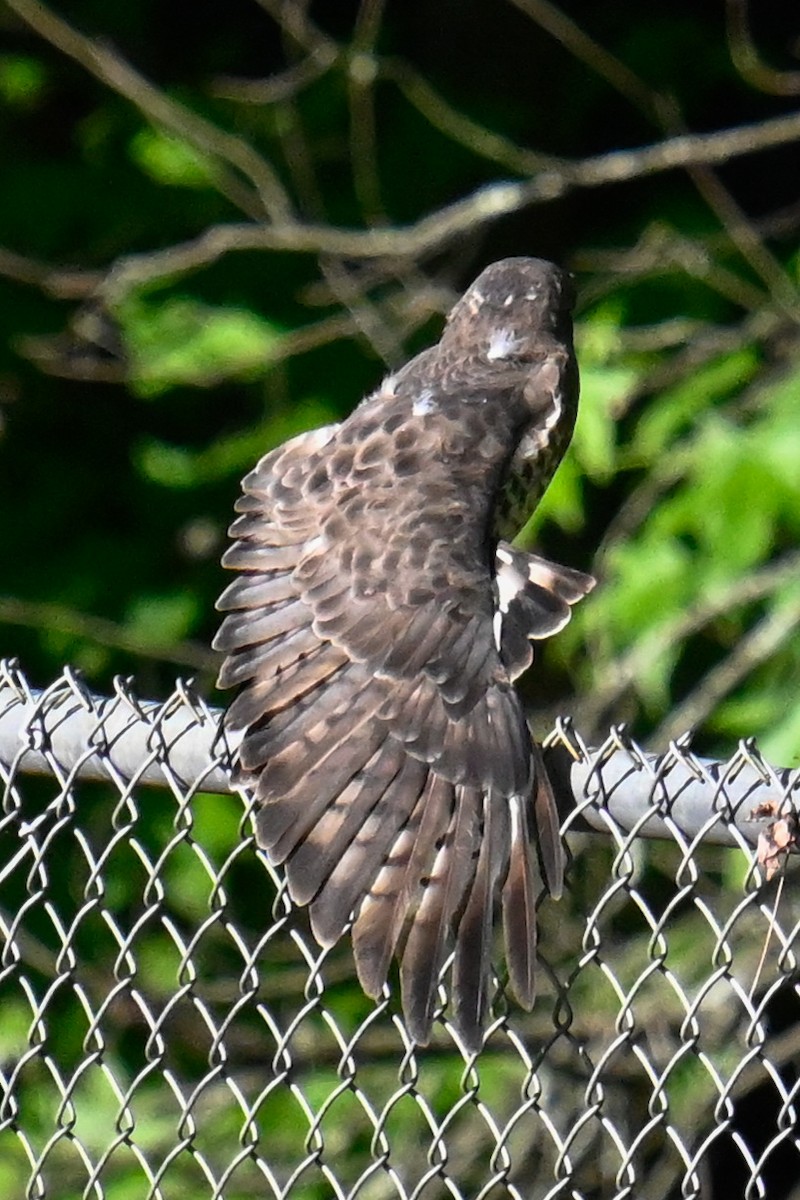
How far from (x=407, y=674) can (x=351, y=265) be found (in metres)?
3.42

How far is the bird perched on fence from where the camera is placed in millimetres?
2725

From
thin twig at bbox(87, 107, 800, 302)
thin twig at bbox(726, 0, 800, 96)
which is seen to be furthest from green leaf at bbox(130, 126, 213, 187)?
thin twig at bbox(726, 0, 800, 96)

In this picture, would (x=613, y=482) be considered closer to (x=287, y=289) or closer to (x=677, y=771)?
(x=287, y=289)

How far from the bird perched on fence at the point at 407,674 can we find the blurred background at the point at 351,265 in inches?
39.0

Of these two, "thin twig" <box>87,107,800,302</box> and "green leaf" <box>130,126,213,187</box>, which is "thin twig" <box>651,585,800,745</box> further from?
"green leaf" <box>130,126,213,187</box>

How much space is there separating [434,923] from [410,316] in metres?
3.12

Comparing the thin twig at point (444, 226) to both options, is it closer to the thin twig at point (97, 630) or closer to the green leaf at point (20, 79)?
the green leaf at point (20, 79)

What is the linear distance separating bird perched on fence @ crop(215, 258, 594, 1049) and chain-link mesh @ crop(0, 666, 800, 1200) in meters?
0.11

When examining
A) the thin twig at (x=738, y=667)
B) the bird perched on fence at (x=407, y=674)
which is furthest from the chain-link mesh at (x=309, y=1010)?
the thin twig at (x=738, y=667)

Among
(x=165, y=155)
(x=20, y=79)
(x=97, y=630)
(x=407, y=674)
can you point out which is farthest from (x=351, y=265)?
(x=407, y=674)

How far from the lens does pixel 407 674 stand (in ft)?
10.3

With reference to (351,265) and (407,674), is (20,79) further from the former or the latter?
(407,674)

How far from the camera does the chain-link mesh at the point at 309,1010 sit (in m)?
2.63

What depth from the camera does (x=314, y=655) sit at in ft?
10.6
